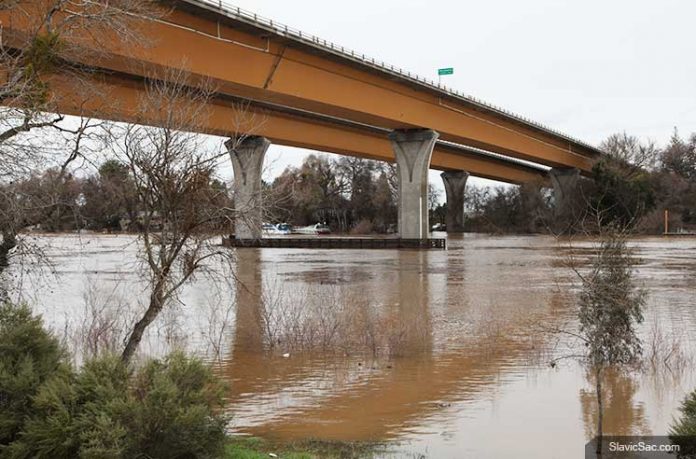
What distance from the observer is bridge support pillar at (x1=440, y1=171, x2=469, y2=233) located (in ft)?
389

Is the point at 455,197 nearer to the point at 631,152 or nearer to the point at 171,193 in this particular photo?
the point at 631,152

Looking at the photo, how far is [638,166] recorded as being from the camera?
10325 centimetres

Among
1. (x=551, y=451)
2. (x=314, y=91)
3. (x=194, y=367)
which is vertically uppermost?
(x=314, y=91)

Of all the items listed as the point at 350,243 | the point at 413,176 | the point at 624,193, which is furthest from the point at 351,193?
the point at 413,176

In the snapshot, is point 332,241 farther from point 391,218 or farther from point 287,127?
point 391,218

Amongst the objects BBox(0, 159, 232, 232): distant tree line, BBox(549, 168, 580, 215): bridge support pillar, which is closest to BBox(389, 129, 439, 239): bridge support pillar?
BBox(549, 168, 580, 215): bridge support pillar

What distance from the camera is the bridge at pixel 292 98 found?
20781mm

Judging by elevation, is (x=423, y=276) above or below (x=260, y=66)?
below

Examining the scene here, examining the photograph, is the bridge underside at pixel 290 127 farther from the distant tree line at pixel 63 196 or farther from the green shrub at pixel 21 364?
the green shrub at pixel 21 364

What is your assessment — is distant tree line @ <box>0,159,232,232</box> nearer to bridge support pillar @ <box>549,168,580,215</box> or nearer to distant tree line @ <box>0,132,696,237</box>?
distant tree line @ <box>0,132,696,237</box>

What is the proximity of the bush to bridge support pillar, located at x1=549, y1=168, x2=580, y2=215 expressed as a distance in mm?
97158

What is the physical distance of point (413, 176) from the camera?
60.8 metres

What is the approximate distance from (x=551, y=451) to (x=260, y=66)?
32111 millimetres

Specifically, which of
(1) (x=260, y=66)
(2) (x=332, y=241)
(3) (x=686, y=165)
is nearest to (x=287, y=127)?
(2) (x=332, y=241)
